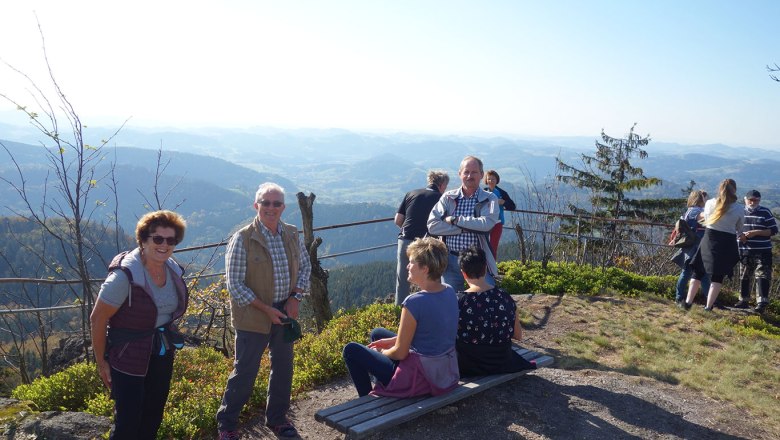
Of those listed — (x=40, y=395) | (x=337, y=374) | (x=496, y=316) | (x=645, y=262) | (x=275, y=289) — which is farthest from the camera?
(x=645, y=262)

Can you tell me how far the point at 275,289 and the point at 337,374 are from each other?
1.98 m

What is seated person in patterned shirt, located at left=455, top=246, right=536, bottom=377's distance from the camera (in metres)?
4.08

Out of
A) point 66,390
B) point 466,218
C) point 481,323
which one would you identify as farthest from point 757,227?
point 66,390

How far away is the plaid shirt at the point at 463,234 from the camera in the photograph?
16.7 ft

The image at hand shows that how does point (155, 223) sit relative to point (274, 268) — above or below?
above

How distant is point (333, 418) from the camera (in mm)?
3588

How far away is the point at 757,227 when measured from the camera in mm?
7633

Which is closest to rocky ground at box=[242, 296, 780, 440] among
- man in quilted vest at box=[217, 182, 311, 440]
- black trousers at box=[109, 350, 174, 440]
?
man in quilted vest at box=[217, 182, 311, 440]

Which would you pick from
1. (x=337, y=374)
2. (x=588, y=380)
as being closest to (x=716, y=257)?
(x=588, y=380)

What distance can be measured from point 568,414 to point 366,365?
5.85 ft

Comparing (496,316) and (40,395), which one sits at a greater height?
(496,316)

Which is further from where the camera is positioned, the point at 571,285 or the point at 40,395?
the point at 571,285

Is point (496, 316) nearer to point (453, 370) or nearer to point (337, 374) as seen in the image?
→ point (453, 370)

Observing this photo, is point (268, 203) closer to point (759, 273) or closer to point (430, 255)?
point (430, 255)
